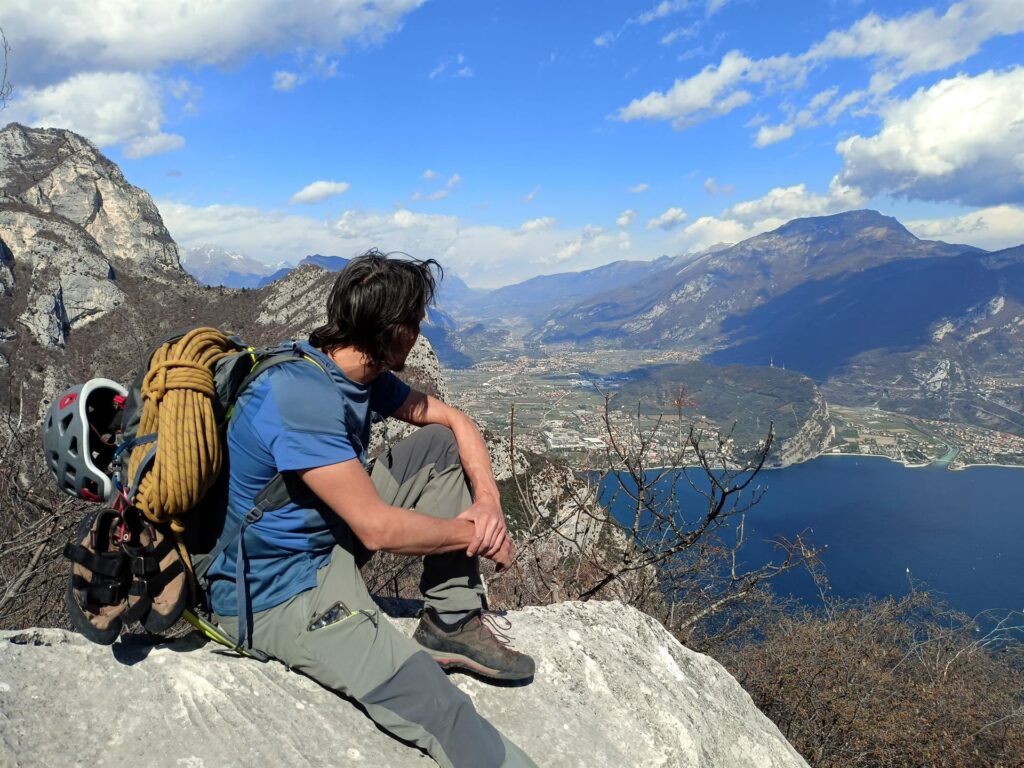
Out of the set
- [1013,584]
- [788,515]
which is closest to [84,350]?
[788,515]

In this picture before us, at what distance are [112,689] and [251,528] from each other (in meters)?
0.84

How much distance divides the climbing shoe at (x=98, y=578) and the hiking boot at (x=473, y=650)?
1.45 metres

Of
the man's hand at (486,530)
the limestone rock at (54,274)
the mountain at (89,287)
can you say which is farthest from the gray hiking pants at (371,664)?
the limestone rock at (54,274)

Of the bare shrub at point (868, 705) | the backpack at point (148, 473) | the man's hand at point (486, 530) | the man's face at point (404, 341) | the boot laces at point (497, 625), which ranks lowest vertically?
the bare shrub at point (868, 705)

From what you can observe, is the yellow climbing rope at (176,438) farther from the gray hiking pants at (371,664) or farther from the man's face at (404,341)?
the man's face at (404,341)

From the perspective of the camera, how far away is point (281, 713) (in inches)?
98.8

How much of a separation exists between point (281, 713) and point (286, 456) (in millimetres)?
1156

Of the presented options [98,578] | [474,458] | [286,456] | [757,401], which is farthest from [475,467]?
[757,401]

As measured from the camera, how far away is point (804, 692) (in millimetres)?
9094

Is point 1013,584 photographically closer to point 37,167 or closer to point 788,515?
point 788,515

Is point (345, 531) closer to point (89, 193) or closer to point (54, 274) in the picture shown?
point (54, 274)

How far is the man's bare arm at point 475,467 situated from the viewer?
2.87 meters

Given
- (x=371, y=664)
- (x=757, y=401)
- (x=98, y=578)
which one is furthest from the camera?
(x=757, y=401)

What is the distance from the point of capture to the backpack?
213 cm
